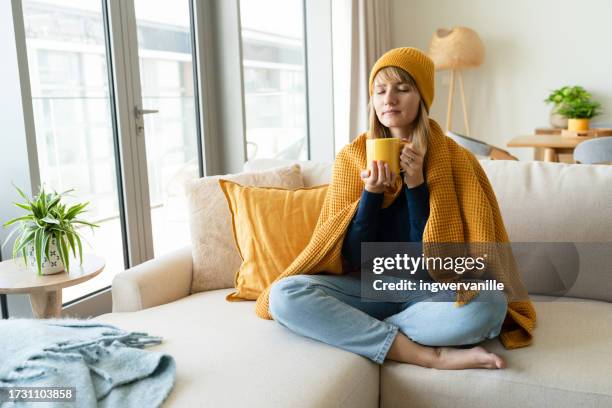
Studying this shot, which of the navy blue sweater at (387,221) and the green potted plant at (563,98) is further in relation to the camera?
the green potted plant at (563,98)

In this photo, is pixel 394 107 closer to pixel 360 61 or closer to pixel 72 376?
pixel 72 376

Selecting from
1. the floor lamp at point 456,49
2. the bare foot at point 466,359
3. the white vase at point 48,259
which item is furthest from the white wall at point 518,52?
the white vase at point 48,259

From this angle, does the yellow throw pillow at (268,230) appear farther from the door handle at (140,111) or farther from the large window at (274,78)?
the large window at (274,78)

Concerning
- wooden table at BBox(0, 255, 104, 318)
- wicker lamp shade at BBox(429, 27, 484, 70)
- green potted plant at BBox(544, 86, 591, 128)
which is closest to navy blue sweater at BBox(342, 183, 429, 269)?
wooden table at BBox(0, 255, 104, 318)

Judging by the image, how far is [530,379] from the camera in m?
1.36

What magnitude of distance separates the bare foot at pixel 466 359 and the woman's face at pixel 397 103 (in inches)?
24.6

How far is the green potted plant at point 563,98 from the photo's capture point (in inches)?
153

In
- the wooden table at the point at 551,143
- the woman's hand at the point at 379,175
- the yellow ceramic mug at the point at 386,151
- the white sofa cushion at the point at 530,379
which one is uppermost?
the yellow ceramic mug at the point at 386,151

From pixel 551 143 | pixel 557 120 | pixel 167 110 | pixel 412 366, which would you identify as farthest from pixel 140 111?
pixel 557 120

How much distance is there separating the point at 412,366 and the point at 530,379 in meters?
0.28

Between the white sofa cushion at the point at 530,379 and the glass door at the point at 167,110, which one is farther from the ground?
the glass door at the point at 167,110

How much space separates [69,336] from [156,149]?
61.7 inches

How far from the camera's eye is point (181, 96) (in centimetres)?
302

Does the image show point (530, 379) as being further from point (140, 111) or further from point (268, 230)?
point (140, 111)
